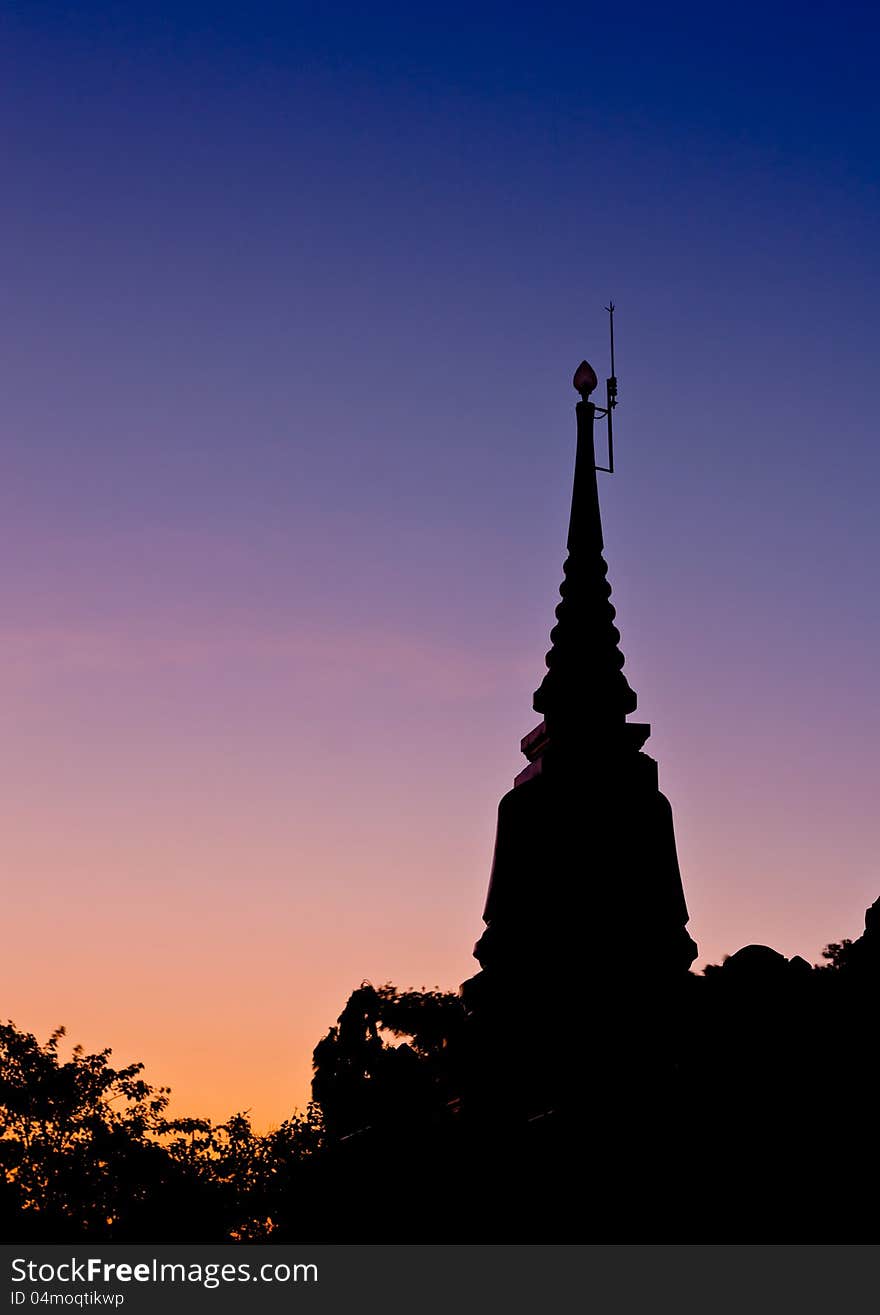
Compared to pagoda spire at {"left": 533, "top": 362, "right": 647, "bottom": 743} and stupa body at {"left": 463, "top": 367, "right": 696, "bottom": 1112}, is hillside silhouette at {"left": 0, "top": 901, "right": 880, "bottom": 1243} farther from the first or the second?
pagoda spire at {"left": 533, "top": 362, "right": 647, "bottom": 743}

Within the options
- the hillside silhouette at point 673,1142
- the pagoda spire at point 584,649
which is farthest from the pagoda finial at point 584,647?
the hillside silhouette at point 673,1142

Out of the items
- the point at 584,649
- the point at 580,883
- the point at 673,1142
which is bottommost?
the point at 673,1142

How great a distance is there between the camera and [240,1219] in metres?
40.4

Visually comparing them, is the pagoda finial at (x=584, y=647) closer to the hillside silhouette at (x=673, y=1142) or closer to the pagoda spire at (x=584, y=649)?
the pagoda spire at (x=584, y=649)

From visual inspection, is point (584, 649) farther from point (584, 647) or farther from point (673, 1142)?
point (673, 1142)

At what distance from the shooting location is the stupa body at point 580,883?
2431 centimetres

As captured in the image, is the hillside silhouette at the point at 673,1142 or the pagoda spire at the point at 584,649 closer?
the hillside silhouette at the point at 673,1142

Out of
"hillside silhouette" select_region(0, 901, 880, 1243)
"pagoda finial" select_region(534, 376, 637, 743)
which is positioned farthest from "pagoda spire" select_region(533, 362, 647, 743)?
"hillside silhouette" select_region(0, 901, 880, 1243)

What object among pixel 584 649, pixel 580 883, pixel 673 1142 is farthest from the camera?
pixel 584 649

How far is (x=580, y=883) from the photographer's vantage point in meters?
25.9

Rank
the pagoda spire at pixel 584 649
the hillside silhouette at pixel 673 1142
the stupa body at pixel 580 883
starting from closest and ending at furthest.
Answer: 1. the hillside silhouette at pixel 673 1142
2. the stupa body at pixel 580 883
3. the pagoda spire at pixel 584 649

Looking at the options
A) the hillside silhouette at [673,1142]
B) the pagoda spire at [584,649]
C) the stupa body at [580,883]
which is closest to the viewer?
the hillside silhouette at [673,1142]

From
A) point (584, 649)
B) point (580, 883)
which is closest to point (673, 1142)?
point (580, 883)
